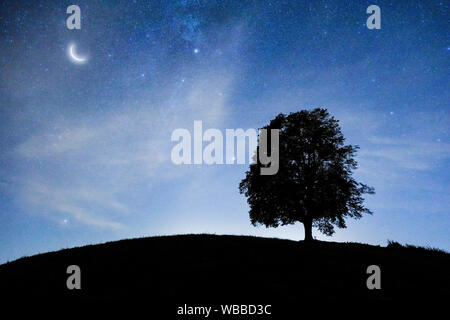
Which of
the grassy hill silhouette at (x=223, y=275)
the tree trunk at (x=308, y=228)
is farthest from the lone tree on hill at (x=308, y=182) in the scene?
the grassy hill silhouette at (x=223, y=275)

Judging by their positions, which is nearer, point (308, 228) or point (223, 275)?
point (223, 275)

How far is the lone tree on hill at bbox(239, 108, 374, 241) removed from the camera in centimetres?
2436

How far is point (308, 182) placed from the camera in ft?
81.6

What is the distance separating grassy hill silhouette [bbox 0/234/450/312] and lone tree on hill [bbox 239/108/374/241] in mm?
8025

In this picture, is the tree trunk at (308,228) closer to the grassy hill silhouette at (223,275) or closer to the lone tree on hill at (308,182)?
the lone tree on hill at (308,182)

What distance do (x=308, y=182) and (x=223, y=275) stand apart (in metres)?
16.4

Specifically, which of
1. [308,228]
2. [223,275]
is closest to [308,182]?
[308,228]

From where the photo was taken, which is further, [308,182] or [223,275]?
[308,182]

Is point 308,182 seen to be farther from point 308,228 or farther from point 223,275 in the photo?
point 223,275

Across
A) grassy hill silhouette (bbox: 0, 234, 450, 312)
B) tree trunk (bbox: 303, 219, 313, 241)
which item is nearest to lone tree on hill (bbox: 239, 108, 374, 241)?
tree trunk (bbox: 303, 219, 313, 241)

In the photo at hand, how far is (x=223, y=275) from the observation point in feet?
36.1

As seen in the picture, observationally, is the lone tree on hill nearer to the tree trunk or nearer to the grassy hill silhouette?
the tree trunk
